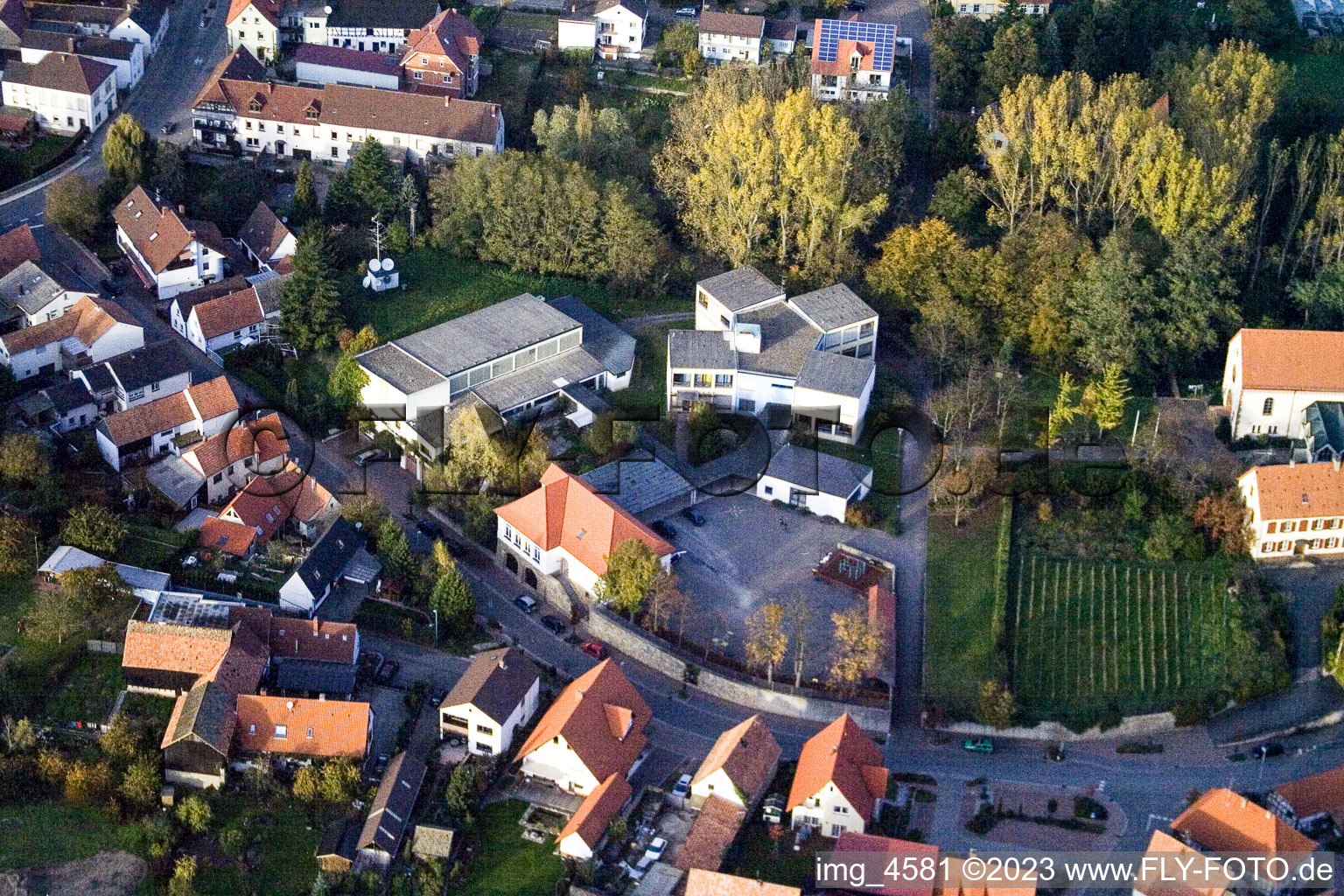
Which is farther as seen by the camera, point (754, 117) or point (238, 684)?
point (754, 117)

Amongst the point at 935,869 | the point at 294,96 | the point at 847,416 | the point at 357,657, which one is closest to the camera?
the point at 935,869

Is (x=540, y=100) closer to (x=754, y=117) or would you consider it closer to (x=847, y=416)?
(x=754, y=117)

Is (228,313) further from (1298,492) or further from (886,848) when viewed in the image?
(1298,492)

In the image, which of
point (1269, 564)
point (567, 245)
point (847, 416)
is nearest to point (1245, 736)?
point (1269, 564)

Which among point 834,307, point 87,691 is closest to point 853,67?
point 834,307

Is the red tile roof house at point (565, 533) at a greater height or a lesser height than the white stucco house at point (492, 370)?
A: lesser

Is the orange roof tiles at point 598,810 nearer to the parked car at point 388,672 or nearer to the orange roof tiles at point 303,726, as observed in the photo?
the orange roof tiles at point 303,726

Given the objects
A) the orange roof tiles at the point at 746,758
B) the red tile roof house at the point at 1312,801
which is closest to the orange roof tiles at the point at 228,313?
the orange roof tiles at the point at 746,758
